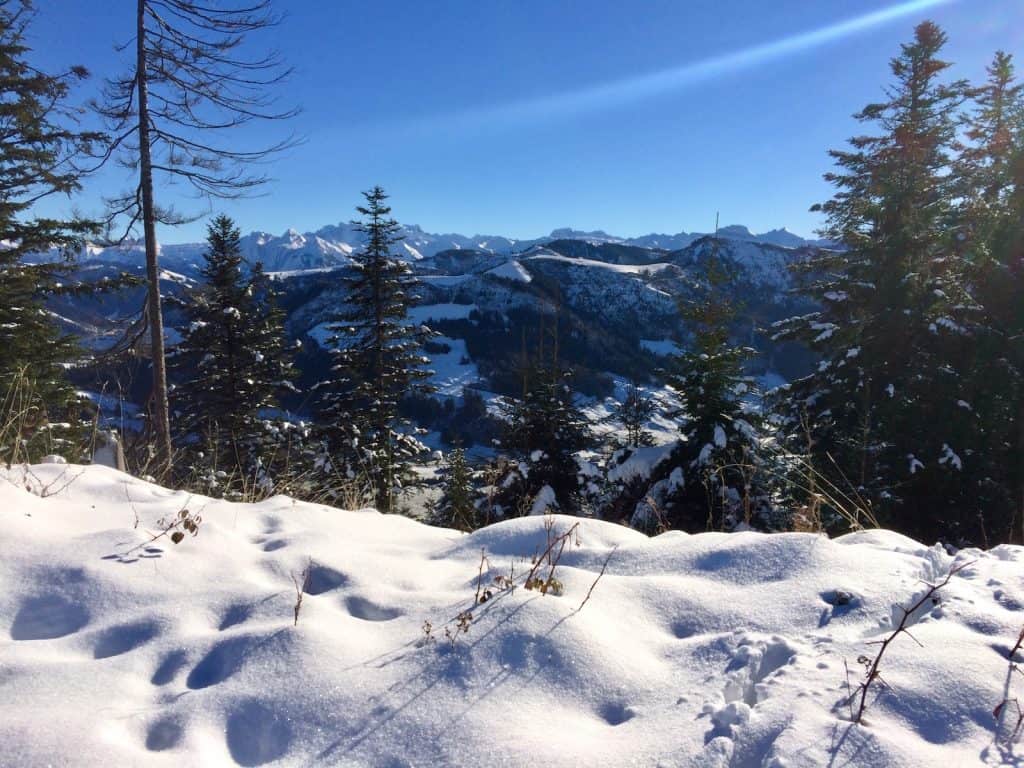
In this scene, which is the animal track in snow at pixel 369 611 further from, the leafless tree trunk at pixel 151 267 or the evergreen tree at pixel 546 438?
the evergreen tree at pixel 546 438

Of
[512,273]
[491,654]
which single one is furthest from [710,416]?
[512,273]

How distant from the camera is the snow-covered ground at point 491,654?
1.57m

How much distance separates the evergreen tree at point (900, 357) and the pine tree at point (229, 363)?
1494 cm

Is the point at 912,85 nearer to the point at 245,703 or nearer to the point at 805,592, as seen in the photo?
the point at 805,592

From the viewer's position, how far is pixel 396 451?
16844 mm

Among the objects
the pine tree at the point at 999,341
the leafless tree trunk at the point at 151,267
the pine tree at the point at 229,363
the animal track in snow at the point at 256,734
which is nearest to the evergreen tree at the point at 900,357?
the pine tree at the point at 999,341

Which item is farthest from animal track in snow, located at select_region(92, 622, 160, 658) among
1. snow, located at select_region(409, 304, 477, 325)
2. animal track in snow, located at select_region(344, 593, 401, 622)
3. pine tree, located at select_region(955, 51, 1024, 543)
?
snow, located at select_region(409, 304, 477, 325)

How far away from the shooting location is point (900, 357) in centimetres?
1239

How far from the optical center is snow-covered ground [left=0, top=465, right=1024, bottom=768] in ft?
5.14

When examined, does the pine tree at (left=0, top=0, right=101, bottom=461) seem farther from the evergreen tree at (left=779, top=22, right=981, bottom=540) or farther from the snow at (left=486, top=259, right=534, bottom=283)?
the snow at (left=486, top=259, right=534, bottom=283)

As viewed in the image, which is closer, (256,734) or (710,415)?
(256,734)

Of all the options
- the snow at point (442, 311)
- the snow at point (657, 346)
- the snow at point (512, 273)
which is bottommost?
the snow at point (657, 346)

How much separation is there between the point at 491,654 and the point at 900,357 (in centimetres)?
1371

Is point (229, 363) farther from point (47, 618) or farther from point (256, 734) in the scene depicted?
point (256, 734)
